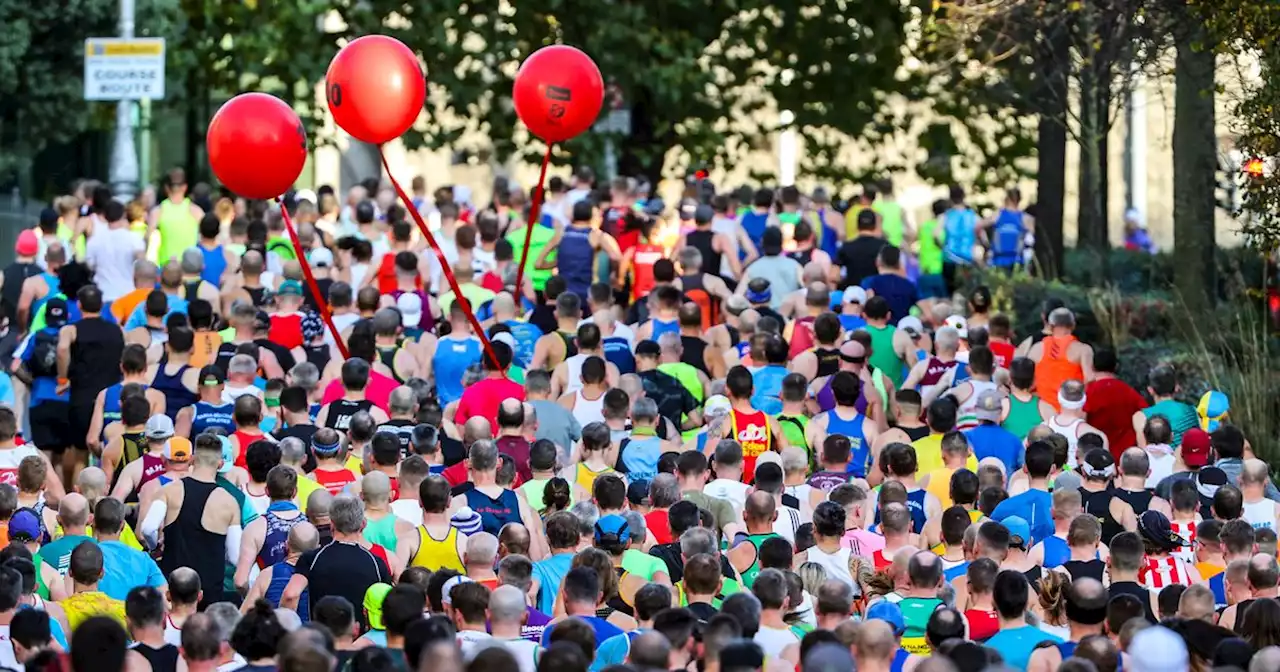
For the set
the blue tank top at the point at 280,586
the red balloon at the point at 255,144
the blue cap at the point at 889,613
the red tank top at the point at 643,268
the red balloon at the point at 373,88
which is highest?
the red balloon at the point at 373,88

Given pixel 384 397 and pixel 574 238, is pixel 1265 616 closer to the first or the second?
pixel 384 397

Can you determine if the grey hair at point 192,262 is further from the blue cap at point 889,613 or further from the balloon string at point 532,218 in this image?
the blue cap at point 889,613

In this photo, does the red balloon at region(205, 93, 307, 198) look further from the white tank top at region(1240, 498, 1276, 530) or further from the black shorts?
the white tank top at region(1240, 498, 1276, 530)

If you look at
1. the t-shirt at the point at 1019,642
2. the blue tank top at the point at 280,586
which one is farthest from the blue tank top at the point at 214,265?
the t-shirt at the point at 1019,642

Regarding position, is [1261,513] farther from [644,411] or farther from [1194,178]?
[1194,178]

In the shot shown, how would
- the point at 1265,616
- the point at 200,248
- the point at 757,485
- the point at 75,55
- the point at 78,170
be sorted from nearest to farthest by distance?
the point at 1265,616, the point at 757,485, the point at 200,248, the point at 75,55, the point at 78,170

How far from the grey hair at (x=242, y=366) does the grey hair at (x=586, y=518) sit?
342 centimetres

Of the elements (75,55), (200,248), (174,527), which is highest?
(75,55)

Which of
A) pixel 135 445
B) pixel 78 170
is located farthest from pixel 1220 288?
pixel 78 170

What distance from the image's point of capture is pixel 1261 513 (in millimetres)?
10836

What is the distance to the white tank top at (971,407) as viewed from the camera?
12.5 meters

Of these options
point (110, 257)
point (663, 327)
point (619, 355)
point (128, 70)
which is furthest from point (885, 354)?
point (128, 70)

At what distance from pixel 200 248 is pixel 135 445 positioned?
5024 mm

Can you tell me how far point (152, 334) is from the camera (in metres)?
14.6
